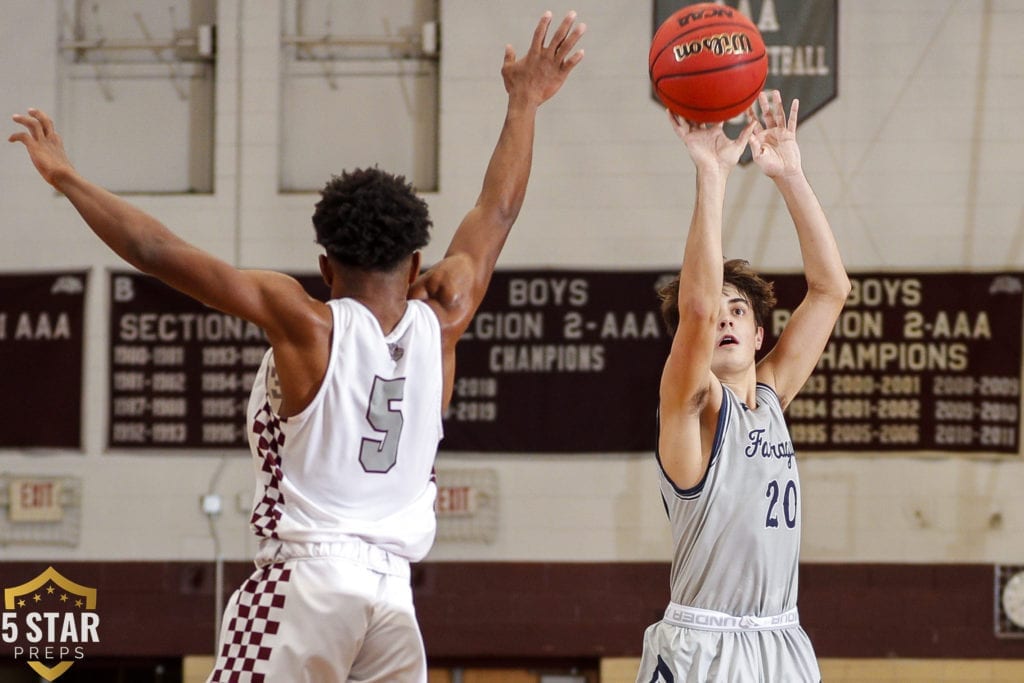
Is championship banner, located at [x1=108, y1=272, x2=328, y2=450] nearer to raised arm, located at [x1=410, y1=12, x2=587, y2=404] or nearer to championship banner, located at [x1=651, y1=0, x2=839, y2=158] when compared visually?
championship banner, located at [x1=651, y1=0, x2=839, y2=158]

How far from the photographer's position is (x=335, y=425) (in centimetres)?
246

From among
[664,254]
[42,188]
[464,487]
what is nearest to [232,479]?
[464,487]

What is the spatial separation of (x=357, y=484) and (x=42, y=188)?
18.4 feet

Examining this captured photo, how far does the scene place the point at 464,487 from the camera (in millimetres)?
7176

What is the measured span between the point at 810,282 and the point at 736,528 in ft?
2.50

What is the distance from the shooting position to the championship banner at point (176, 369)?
23.9ft

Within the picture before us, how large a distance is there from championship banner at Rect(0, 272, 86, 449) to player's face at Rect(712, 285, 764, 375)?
17.0ft

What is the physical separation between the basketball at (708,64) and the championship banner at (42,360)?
492cm

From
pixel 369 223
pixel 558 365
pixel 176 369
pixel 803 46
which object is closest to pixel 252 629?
pixel 369 223

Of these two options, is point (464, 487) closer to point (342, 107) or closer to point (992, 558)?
point (342, 107)

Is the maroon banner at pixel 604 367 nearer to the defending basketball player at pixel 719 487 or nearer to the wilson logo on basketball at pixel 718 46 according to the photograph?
the wilson logo on basketball at pixel 718 46

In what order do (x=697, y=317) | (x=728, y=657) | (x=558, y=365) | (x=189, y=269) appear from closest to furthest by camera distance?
(x=189, y=269) < (x=697, y=317) < (x=728, y=657) < (x=558, y=365)

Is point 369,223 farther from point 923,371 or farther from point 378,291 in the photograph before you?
point 923,371

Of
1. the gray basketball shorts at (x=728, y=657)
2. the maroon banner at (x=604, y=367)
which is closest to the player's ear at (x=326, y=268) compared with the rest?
the gray basketball shorts at (x=728, y=657)
